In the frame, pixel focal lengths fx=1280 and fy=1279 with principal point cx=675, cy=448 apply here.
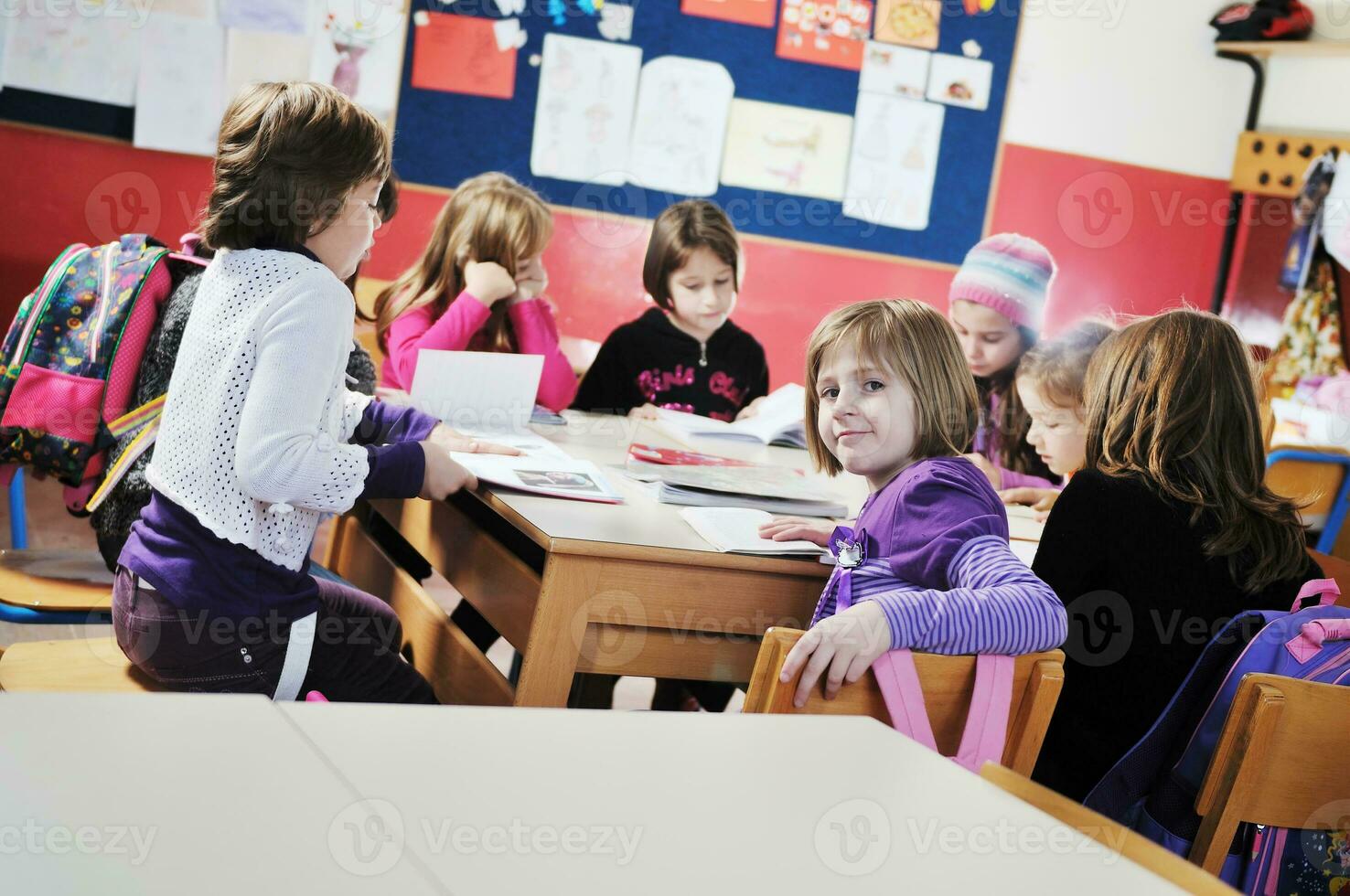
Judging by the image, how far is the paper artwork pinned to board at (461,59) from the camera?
4.09 metres

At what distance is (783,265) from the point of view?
458cm

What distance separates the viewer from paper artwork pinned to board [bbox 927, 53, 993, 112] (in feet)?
15.1

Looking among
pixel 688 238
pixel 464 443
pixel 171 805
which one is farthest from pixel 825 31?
pixel 171 805

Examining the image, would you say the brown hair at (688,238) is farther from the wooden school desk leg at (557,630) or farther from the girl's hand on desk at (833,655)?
the girl's hand on desk at (833,655)

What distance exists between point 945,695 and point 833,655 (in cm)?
11

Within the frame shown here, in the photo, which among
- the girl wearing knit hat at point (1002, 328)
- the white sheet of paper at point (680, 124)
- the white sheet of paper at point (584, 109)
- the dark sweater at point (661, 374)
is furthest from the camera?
the white sheet of paper at point (680, 124)

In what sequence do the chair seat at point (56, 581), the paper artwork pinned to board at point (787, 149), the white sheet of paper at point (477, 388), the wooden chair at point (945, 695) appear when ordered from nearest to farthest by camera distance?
the wooden chair at point (945, 695) → the chair seat at point (56, 581) → the white sheet of paper at point (477, 388) → the paper artwork pinned to board at point (787, 149)

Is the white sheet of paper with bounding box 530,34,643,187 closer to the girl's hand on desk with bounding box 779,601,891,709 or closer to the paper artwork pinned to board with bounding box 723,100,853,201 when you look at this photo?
the paper artwork pinned to board with bounding box 723,100,853,201

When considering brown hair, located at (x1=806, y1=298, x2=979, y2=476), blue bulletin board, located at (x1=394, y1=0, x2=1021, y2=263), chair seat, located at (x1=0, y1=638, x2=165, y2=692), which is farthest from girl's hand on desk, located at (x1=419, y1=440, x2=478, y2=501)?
blue bulletin board, located at (x1=394, y1=0, x2=1021, y2=263)

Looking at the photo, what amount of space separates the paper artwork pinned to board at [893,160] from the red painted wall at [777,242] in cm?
18

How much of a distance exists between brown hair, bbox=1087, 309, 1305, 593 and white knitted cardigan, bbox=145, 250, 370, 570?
91 cm

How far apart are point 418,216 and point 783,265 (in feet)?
4.24

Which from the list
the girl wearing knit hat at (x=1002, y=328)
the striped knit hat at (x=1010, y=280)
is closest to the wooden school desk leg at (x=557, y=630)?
the girl wearing knit hat at (x=1002, y=328)

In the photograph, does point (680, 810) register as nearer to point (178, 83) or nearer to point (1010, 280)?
point (1010, 280)
